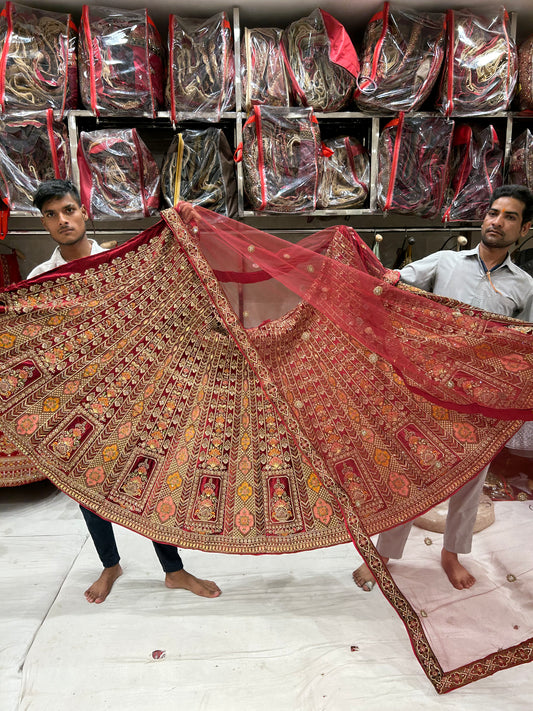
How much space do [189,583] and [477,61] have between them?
2824mm

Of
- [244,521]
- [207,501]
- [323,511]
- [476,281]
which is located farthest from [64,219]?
[476,281]

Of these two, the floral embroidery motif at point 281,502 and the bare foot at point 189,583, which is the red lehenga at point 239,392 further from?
the bare foot at point 189,583

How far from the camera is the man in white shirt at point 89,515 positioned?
1.48 meters

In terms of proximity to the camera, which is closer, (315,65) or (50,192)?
(50,192)

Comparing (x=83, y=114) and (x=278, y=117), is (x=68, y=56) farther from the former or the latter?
(x=278, y=117)

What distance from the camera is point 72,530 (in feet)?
6.27

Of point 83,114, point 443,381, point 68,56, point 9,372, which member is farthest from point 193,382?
point 68,56

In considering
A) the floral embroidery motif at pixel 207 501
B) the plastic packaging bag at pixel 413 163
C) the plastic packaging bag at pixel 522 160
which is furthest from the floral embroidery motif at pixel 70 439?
the plastic packaging bag at pixel 522 160

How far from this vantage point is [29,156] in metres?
2.15

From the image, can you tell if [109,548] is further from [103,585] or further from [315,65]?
[315,65]

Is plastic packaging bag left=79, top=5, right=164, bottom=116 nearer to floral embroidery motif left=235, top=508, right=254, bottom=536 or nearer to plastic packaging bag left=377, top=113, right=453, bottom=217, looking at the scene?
plastic packaging bag left=377, top=113, right=453, bottom=217

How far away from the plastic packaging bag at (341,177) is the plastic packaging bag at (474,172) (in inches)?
20.6

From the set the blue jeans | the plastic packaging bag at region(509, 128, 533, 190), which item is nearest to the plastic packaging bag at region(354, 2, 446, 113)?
the plastic packaging bag at region(509, 128, 533, 190)

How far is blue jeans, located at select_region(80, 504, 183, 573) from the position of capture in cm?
145
